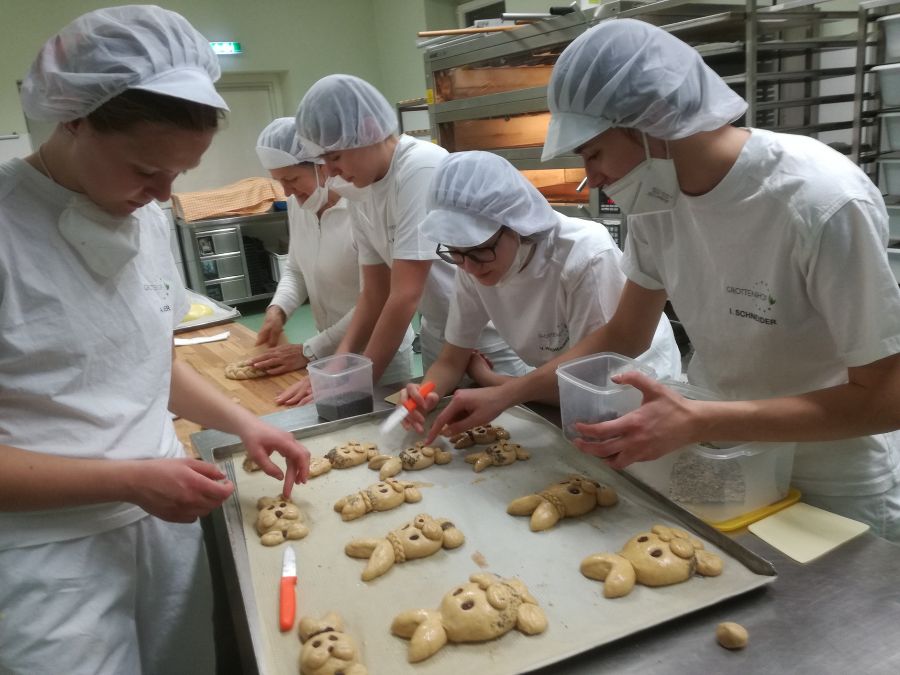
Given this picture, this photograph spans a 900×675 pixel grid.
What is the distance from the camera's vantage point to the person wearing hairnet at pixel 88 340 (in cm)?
87

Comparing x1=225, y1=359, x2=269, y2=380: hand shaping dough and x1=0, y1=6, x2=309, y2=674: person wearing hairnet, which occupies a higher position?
x1=0, y1=6, x2=309, y2=674: person wearing hairnet

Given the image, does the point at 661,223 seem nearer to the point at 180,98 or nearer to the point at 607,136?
the point at 607,136

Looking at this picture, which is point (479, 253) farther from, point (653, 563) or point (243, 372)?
point (243, 372)

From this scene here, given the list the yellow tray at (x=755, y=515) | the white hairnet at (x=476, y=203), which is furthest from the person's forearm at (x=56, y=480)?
the yellow tray at (x=755, y=515)

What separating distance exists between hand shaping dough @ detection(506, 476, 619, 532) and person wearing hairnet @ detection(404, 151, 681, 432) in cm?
39

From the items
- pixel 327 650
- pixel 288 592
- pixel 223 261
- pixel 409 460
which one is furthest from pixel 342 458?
pixel 223 261

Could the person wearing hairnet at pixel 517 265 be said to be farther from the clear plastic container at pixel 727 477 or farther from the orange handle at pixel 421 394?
the clear plastic container at pixel 727 477

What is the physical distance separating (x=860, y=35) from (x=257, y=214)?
501cm

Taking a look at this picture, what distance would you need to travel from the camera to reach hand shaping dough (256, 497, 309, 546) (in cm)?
108

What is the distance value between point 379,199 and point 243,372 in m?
0.72

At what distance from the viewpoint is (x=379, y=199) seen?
1915 millimetres

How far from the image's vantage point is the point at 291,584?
3.14ft

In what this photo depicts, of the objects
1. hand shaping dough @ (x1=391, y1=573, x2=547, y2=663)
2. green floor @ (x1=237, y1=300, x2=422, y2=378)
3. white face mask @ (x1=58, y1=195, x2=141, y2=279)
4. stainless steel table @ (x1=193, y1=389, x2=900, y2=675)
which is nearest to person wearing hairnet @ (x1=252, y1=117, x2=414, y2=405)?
white face mask @ (x1=58, y1=195, x2=141, y2=279)

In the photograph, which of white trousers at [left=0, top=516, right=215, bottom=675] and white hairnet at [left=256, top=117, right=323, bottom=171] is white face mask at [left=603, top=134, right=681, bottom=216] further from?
white hairnet at [left=256, top=117, right=323, bottom=171]
